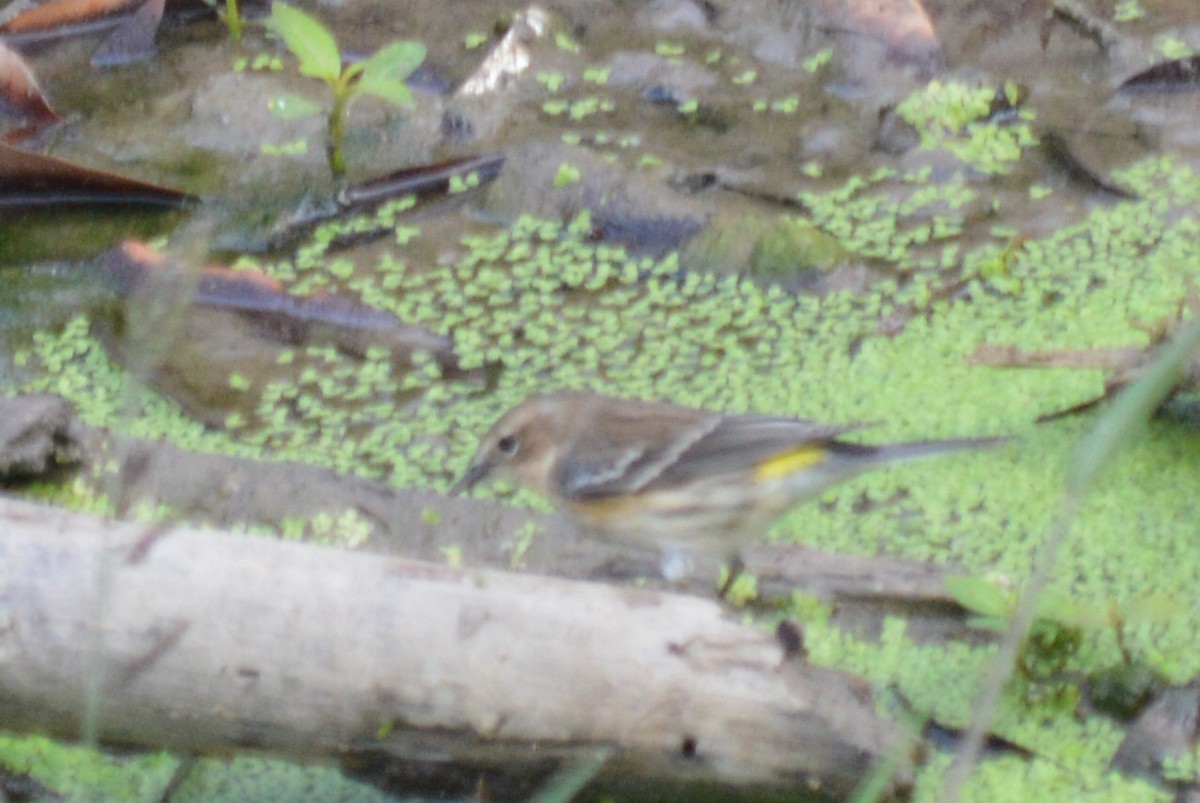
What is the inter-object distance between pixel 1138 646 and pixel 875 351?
139cm

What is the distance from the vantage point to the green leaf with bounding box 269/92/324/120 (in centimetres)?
548

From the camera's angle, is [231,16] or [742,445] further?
[231,16]

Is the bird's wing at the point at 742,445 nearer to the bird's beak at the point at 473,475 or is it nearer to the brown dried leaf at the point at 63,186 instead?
the bird's beak at the point at 473,475

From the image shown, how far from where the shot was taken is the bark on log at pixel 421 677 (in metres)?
2.69

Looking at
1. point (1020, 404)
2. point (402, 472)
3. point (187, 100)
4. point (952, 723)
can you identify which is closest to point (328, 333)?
point (402, 472)

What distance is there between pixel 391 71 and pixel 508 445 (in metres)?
1.96

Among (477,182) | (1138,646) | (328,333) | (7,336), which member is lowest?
(7,336)

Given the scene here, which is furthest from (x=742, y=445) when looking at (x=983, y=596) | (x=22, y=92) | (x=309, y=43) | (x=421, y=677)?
(x=22, y=92)

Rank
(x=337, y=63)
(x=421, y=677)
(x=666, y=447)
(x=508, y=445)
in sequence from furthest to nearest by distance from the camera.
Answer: (x=337, y=63)
(x=508, y=445)
(x=666, y=447)
(x=421, y=677)

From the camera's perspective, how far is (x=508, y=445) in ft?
12.9

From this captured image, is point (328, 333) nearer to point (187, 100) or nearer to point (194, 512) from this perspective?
point (194, 512)

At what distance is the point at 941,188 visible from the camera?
542cm

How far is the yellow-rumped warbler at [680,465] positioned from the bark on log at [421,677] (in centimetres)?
93

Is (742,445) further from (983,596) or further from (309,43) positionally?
(309,43)
